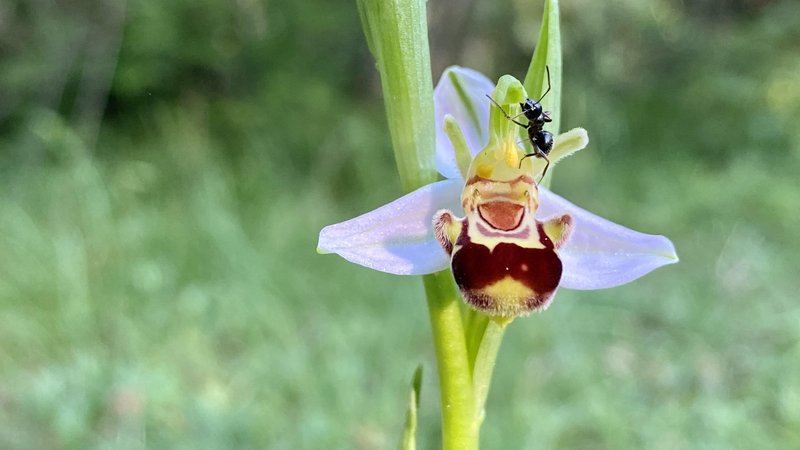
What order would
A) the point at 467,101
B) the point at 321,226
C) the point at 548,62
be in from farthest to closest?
the point at 321,226 < the point at 467,101 < the point at 548,62

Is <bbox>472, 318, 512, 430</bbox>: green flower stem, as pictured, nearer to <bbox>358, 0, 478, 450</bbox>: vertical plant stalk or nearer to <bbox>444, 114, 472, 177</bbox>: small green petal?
<bbox>358, 0, 478, 450</bbox>: vertical plant stalk

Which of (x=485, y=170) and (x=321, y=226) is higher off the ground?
(x=485, y=170)

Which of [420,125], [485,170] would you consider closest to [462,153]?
[485,170]

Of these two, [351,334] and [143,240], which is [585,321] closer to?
[351,334]

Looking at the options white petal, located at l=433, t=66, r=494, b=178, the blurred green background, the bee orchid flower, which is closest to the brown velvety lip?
the bee orchid flower

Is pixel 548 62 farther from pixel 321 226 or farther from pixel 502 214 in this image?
pixel 321 226

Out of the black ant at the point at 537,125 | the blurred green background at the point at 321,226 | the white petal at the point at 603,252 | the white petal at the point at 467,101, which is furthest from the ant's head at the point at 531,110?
the blurred green background at the point at 321,226

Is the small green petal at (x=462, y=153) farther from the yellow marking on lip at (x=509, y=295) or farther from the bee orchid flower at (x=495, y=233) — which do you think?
the yellow marking on lip at (x=509, y=295)
